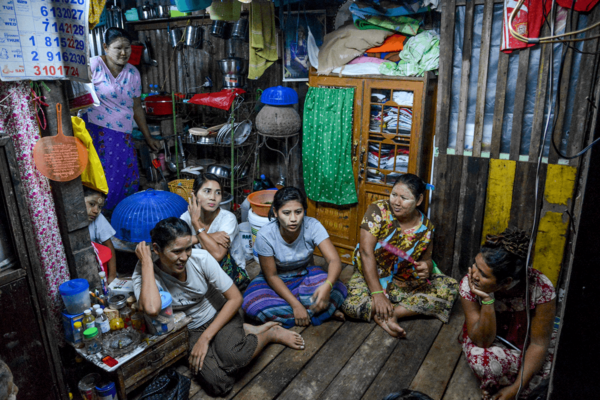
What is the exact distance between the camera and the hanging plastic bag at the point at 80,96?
2640 mm

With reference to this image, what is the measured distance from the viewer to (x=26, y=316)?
2.18 metres

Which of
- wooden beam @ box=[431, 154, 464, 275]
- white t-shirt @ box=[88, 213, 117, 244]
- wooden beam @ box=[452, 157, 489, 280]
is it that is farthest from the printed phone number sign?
wooden beam @ box=[452, 157, 489, 280]

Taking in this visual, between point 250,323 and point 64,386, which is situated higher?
point 64,386

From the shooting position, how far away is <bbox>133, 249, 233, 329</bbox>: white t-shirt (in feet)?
9.33

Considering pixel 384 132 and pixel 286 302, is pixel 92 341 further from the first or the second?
pixel 384 132

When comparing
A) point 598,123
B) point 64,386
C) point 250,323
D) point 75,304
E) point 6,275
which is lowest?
point 250,323

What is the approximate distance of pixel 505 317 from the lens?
268 centimetres

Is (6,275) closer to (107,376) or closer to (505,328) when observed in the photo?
(107,376)

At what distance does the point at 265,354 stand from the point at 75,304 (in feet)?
4.56

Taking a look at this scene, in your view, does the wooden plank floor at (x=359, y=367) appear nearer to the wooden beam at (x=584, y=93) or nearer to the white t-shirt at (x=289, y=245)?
the white t-shirt at (x=289, y=245)

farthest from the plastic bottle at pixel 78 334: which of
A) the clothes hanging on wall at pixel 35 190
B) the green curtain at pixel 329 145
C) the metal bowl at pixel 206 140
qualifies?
the metal bowl at pixel 206 140

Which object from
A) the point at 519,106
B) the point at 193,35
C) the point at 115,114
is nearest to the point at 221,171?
the point at 115,114

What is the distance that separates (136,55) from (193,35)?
1.19 meters

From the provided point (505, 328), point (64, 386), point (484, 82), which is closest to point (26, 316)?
point (64, 386)
